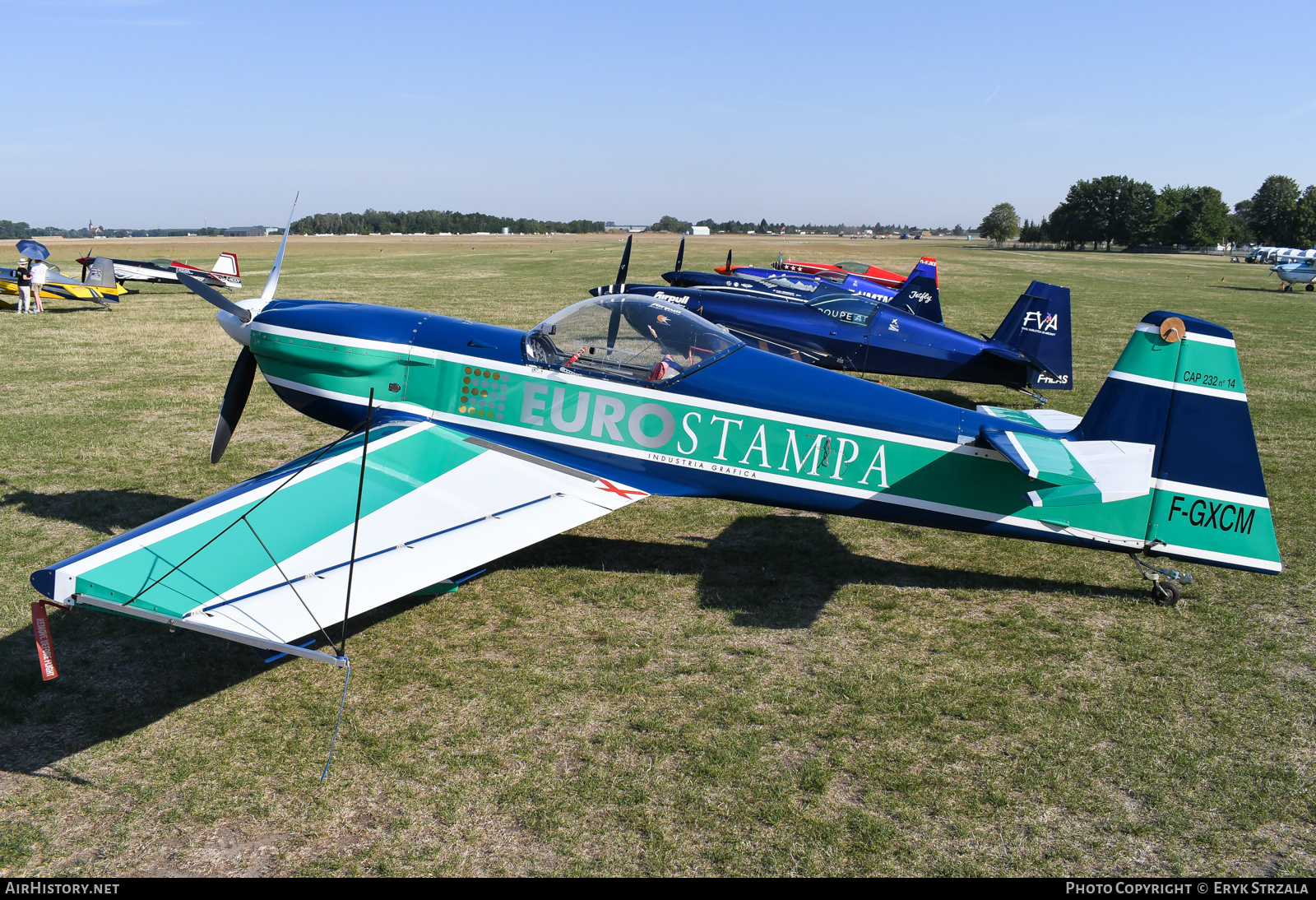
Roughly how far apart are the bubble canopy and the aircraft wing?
2.67 feet

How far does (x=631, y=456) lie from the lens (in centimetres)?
592

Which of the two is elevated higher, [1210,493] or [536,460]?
[1210,493]

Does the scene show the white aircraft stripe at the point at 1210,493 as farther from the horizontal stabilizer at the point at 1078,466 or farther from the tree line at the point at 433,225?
the tree line at the point at 433,225

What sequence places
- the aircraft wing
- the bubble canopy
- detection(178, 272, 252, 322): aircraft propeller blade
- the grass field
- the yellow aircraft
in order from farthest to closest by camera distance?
the yellow aircraft → detection(178, 272, 252, 322): aircraft propeller blade → the bubble canopy → the aircraft wing → the grass field

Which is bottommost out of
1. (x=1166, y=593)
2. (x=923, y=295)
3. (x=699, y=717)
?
(x=699, y=717)

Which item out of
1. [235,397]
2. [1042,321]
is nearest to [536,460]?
[235,397]

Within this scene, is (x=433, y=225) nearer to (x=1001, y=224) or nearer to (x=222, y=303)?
(x=1001, y=224)

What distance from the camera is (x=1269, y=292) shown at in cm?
3906

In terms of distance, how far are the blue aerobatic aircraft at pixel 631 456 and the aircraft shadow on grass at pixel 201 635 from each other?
2.30 feet

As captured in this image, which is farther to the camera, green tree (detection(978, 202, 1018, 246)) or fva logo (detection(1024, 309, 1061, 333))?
green tree (detection(978, 202, 1018, 246))

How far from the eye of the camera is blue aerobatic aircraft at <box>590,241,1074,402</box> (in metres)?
11.8

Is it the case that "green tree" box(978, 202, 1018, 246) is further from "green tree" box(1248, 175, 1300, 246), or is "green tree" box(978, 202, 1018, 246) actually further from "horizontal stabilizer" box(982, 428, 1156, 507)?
Answer: "horizontal stabilizer" box(982, 428, 1156, 507)

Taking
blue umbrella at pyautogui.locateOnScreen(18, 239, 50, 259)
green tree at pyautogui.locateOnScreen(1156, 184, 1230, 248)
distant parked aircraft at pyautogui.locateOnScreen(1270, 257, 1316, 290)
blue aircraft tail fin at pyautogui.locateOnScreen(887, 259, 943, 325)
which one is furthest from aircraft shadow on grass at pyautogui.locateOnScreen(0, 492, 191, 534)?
green tree at pyautogui.locateOnScreen(1156, 184, 1230, 248)

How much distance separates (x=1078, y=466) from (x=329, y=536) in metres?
4.60
